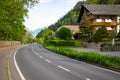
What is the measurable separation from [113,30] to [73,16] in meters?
91.7

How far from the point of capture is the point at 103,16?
9325cm

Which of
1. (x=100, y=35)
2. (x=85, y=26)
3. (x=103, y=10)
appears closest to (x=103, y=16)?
(x=103, y=10)

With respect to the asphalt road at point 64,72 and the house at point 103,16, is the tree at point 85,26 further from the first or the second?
the asphalt road at point 64,72

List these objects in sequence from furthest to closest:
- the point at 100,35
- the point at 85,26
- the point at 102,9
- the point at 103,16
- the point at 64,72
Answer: the point at 102,9 < the point at 103,16 < the point at 85,26 < the point at 100,35 < the point at 64,72

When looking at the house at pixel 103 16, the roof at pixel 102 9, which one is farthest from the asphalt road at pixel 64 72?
the roof at pixel 102 9

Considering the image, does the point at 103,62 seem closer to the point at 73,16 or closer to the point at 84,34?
the point at 84,34

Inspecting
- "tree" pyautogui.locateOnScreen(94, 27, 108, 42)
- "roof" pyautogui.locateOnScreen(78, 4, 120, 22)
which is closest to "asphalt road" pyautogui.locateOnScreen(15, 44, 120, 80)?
"tree" pyautogui.locateOnScreen(94, 27, 108, 42)

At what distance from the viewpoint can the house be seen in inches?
3580

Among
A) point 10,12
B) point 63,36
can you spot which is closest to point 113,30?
point 63,36

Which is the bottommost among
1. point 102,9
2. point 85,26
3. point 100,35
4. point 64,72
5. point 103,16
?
point 64,72

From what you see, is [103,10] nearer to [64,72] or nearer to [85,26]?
[85,26]

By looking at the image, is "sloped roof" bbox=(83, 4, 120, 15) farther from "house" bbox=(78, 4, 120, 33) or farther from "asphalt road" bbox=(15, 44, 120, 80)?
"asphalt road" bbox=(15, 44, 120, 80)

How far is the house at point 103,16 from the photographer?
298 feet

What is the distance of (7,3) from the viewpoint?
4456cm
